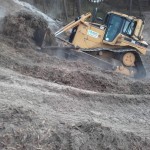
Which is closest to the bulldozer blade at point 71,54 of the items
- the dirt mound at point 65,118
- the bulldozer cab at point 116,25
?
the bulldozer cab at point 116,25

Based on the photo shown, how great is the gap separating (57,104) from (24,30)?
6569 millimetres

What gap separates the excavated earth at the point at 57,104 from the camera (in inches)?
234

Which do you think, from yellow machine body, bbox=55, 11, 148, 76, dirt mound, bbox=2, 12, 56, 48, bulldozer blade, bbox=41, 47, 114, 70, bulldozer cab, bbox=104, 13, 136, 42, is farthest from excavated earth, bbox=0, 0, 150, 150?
bulldozer cab, bbox=104, 13, 136, 42

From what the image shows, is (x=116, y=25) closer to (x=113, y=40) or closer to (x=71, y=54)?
(x=113, y=40)

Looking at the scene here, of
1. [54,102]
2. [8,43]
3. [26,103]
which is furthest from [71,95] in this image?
[8,43]

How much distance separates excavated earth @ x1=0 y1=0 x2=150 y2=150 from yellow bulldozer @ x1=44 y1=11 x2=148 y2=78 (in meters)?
1.64

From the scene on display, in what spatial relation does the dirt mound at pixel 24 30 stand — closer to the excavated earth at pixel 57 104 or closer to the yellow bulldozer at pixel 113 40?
the excavated earth at pixel 57 104

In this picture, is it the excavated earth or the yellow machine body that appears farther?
the yellow machine body

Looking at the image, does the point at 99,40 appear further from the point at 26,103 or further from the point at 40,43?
the point at 26,103

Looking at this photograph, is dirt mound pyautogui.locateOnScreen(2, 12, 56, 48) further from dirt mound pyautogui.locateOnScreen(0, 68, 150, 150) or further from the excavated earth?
dirt mound pyautogui.locateOnScreen(0, 68, 150, 150)

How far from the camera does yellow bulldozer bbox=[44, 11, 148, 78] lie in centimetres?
1526

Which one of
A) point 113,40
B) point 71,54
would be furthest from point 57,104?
point 113,40

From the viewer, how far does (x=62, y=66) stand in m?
12.4

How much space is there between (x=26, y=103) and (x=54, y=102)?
774mm
